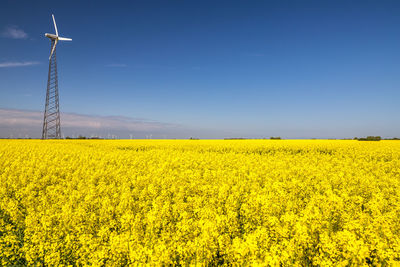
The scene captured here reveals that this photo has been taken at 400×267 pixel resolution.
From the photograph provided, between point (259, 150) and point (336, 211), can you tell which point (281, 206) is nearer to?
point (336, 211)

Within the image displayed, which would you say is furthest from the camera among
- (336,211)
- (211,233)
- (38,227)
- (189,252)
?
(336,211)

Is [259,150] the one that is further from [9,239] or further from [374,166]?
[9,239]

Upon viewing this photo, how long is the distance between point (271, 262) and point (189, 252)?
1.47 meters

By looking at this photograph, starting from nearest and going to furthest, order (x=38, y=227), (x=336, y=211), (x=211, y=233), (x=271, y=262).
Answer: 1. (x=271, y=262)
2. (x=211, y=233)
3. (x=38, y=227)
4. (x=336, y=211)

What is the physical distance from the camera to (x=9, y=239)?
493 centimetres

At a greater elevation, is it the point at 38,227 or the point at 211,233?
the point at 211,233

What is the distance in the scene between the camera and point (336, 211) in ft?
21.4

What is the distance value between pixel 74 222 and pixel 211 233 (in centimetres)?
392

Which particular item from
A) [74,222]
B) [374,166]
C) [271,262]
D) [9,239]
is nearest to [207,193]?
[74,222]

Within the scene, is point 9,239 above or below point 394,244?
below

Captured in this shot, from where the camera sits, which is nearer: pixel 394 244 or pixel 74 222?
pixel 394 244

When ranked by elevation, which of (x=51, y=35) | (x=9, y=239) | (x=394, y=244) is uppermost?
(x=51, y=35)

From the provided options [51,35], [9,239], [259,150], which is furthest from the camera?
[51,35]

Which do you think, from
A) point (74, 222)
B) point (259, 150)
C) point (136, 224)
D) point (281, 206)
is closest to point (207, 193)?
point (281, 206)
